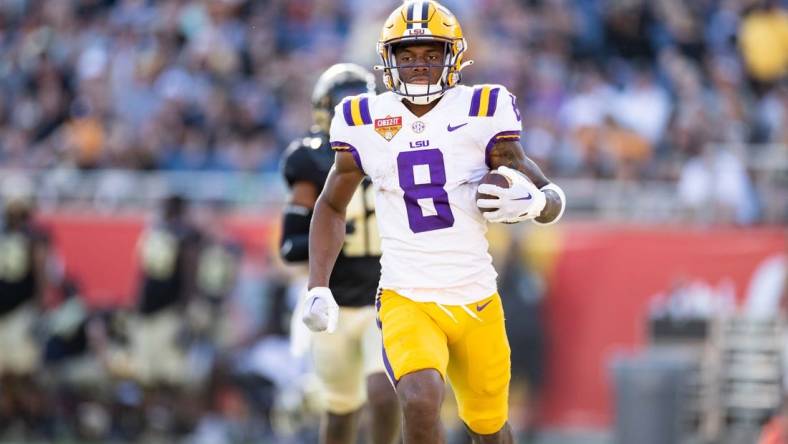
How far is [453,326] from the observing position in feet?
19.0

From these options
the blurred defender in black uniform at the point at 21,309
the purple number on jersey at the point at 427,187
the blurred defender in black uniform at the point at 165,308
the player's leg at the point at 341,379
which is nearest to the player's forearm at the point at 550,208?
the purple number on jersey at the point at 427,187

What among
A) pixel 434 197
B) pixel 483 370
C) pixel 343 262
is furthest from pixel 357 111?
pixel 343 262

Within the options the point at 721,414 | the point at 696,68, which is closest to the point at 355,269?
the point at 721,414

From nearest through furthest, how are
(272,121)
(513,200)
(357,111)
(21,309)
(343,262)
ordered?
(513,200)
(357,111)
(343,262)
(21,309)
(272,121)

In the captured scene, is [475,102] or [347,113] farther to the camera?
[347,113]

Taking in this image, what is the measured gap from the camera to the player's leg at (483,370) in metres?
5.84

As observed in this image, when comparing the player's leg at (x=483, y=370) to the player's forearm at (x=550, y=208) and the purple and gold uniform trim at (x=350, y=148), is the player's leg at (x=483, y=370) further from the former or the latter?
the purple and gold uniform trim at (x=350, y=148)

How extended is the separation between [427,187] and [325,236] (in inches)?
19.3

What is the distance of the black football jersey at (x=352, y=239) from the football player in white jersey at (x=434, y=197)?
52.9 inches

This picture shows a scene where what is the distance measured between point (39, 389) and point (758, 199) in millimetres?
6519

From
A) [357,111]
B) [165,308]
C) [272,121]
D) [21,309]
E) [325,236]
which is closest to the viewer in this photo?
[357,111]

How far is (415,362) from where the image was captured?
5.64 m

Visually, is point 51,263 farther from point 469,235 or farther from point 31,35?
point 469,235

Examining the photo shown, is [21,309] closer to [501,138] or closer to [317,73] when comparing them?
[317,73]
